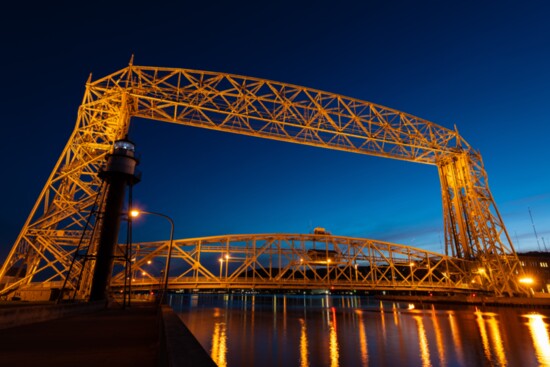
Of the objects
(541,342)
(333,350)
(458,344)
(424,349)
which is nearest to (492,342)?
(458,344)

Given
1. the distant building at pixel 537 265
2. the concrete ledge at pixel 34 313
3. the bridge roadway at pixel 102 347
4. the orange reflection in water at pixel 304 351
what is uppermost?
the distant building at pixel 537 265

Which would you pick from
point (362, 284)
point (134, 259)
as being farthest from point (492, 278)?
point (134, 259)

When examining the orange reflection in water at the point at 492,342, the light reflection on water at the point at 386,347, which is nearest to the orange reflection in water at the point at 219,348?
the light reflection on water at the point at 386,347

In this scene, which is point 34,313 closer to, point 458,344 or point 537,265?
point 458,344

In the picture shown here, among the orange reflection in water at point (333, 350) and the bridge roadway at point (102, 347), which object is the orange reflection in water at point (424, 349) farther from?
the bridge roadway at point (102, 347)

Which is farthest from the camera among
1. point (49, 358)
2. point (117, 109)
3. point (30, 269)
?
point (117, 109)

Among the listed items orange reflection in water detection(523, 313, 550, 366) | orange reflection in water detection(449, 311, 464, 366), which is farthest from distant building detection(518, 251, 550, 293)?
orange reflection in water detection(449, 311, 464, 366)

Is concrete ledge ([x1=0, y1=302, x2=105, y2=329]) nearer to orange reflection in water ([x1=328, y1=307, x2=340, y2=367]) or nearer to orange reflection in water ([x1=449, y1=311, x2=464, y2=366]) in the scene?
orange reflection in water ([x1=328, y1=307, x2=340, y2=367])

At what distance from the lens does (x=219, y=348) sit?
19.3 m

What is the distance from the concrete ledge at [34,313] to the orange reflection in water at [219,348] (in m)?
7.77

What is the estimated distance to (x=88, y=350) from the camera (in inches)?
322

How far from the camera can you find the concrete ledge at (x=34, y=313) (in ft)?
41.0

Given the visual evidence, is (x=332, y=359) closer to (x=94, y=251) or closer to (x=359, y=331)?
(x=359, y=331)

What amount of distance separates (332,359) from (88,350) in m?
11.6
